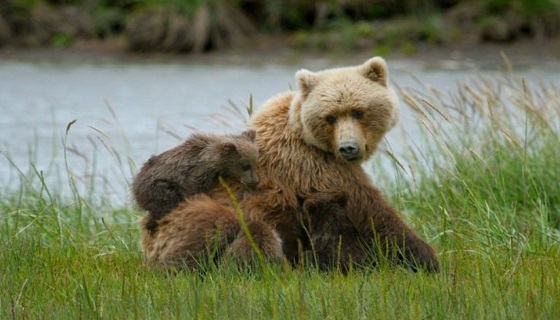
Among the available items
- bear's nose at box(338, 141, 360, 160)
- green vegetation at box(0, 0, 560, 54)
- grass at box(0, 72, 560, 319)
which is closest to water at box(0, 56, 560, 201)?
green vegetation at box(0, 0, 560, 54)

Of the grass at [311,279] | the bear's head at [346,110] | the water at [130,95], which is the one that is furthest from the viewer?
the water at [130,95]

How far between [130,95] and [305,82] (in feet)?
50.5

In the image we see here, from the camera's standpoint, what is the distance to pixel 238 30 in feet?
91.3

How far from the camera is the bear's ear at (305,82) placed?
252 inches

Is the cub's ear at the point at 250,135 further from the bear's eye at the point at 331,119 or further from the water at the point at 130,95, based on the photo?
the water at the point at 130,95

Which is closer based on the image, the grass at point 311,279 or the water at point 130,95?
the grass at point 311,279

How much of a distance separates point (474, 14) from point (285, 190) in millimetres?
21484

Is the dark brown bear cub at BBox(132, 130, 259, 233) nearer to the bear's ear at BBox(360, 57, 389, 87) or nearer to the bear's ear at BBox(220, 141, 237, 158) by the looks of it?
the bear's ear at BBox(220, 141, 237, 158)

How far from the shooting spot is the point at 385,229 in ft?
20.8

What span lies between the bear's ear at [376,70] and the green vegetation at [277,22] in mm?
19355

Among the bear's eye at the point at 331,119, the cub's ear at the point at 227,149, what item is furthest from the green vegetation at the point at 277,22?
the cub's ear at the point at 227,149

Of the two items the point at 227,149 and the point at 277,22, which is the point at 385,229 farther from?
the point at 277,22

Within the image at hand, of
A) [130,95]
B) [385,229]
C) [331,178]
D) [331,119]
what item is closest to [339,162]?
[331,178]

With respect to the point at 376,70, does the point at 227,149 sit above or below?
below
